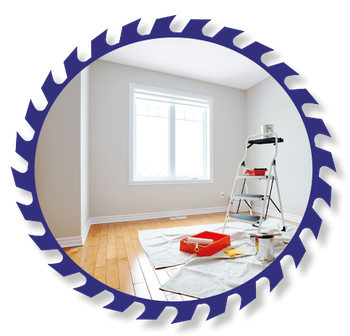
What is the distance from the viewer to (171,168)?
3.45 meters

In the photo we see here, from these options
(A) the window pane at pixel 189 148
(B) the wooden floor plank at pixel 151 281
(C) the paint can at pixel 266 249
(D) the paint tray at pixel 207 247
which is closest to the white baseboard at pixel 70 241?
(B) the wooden floor plank at pixel 151 281

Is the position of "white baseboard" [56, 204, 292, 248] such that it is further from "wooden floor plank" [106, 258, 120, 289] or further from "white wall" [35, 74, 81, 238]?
"wooden floor plank" [106, 258, 120, 289]

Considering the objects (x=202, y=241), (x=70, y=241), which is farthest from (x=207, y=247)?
(x=70, y=241)

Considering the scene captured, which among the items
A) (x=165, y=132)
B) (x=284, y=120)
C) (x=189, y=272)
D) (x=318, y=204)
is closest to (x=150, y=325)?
(x=318, y=204)

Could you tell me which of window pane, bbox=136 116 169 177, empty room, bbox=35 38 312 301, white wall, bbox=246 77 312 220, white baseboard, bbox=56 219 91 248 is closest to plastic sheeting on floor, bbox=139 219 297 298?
empty room, bbox=35 38 312 301

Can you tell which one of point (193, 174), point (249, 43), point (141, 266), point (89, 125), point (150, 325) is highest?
point (89, 125)

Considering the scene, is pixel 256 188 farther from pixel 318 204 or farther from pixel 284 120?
pixel 318 204

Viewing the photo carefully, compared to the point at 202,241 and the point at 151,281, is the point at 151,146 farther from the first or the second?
the point at 151,281

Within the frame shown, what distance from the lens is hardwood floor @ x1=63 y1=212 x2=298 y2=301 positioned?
3.77 ft

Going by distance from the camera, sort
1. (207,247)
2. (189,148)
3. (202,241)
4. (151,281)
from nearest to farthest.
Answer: (151,281)
(207,247)
(202,241)
(189,148)

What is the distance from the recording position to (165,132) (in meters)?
3.46

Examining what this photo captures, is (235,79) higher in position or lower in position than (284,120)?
higher

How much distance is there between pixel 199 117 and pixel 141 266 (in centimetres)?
297

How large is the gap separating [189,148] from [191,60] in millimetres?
1459
